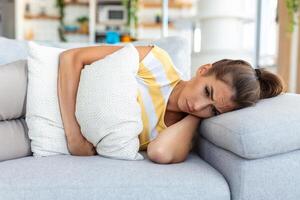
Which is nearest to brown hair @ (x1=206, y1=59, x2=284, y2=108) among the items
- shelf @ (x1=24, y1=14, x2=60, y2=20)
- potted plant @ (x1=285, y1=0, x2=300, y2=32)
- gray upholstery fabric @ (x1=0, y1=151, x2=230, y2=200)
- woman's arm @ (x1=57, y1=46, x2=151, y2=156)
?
gray upholstery fabric @ (x1=0, y1=151, x2=230, y2=200)

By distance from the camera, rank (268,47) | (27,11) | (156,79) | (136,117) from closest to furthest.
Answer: (136,117) → (156,79) → (268,47) → (27,11)

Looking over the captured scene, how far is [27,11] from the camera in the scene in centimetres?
715

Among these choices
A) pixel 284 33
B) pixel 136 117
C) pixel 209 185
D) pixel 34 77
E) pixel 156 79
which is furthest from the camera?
pixel 284 33

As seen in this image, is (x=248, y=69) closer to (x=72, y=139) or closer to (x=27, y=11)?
(x=72, y=139)

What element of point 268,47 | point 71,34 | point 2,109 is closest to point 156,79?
point 2,109

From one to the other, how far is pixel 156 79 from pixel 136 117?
0.89 ft

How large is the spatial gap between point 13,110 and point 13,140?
0.12 metres

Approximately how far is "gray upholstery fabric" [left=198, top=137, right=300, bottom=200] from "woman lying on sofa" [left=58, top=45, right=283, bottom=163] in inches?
9.2

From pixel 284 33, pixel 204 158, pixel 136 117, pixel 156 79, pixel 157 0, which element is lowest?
pixel 204 158

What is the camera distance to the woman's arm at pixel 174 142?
143 centimetres

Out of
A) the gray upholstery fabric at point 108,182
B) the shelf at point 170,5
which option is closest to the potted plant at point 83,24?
the shelf at point 170,5

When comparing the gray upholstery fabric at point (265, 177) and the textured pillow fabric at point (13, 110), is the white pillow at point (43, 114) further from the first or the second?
the gray upholstery fabric at point (265, 177)

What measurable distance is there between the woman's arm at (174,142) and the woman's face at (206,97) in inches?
2.0

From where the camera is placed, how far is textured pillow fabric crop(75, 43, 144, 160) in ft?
4.71
